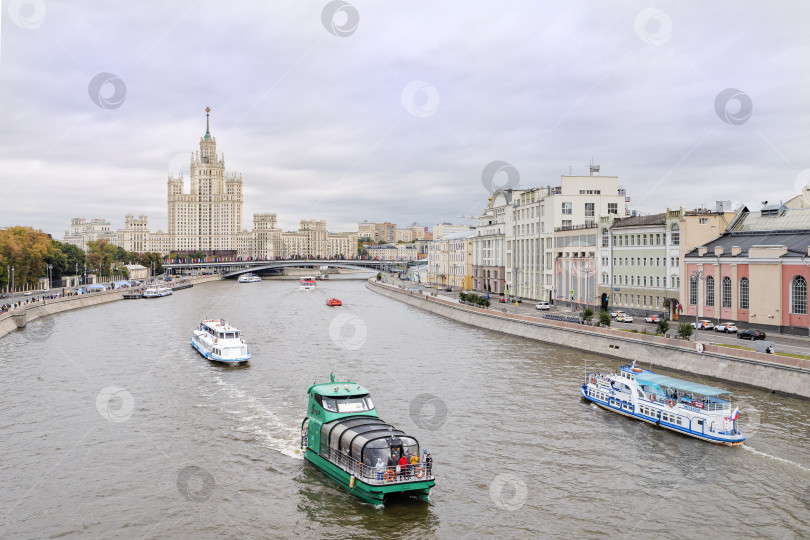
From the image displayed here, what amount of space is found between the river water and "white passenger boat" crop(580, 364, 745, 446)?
0.58 metres

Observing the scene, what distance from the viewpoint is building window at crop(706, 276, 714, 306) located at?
45906mm

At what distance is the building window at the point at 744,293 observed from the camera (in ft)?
141

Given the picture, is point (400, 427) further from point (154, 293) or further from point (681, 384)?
point (154, 293)

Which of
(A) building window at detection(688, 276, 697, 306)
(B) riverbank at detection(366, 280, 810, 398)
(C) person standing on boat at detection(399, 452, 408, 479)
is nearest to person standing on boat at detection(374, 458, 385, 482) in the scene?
(C) person standing on boat at detection(399, 452, 408, 479)

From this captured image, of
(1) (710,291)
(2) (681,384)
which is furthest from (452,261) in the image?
(2) (681,384)

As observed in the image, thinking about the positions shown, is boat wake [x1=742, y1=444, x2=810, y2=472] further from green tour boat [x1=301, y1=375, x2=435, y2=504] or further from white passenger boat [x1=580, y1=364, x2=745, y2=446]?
green tour boat [x1=301, y1=375, x2=435, y2=504]

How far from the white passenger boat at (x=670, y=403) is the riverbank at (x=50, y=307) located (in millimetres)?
46407

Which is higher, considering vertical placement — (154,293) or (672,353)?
(154,293)

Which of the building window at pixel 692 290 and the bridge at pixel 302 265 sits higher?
the bridge at pixel 302 265

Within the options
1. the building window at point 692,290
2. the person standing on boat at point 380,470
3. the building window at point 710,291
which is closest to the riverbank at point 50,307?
the person standing on boat at point 380,470

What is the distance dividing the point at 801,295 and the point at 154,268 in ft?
543

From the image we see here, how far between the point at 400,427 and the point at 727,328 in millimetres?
27862

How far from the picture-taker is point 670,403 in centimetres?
2570

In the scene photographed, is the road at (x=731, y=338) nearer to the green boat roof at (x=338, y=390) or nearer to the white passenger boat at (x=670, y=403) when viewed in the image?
the white passenger boat at (x=670, y=403)
